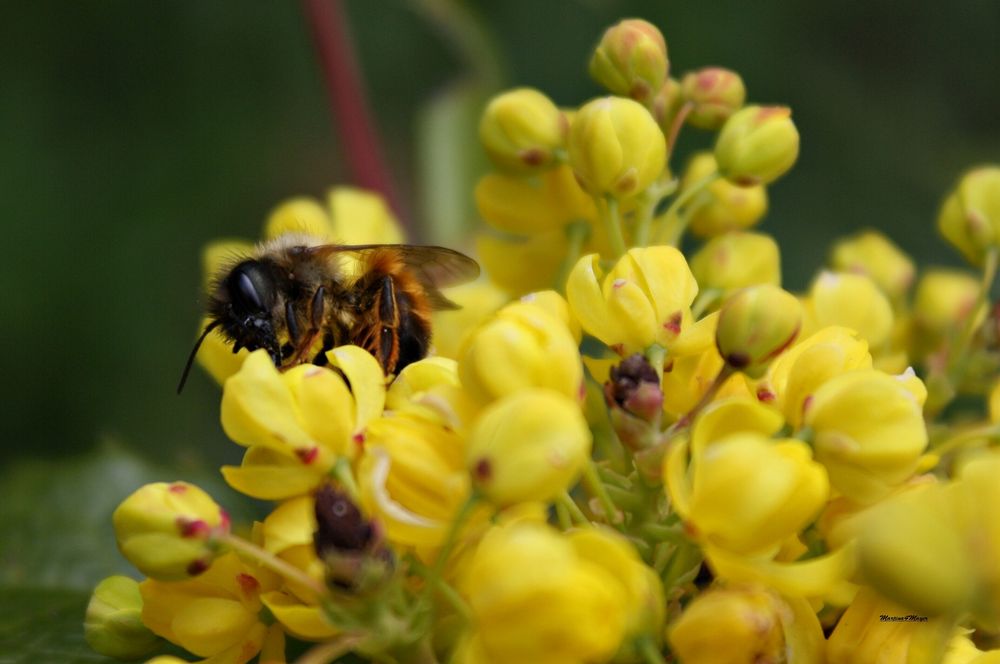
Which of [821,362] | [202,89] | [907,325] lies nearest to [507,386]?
[821,362]

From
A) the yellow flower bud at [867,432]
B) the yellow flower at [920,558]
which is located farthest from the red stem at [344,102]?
the yellow flower at [920,558]

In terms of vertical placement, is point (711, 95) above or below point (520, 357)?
above

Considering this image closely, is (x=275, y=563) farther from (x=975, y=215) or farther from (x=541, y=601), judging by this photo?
(x=975, y=215)

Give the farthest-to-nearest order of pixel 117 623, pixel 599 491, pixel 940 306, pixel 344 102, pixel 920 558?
pixel 344 102 < pixel 940 306 < pixel 117 623 < pixel 599 491 < pixel 920 558

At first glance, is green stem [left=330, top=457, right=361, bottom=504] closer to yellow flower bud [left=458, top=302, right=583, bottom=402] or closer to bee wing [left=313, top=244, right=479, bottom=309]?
yellow flower bud [left=458, top=302, right=583, bottom=402]

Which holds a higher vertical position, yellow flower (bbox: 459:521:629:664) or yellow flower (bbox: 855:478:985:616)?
yellow flower (bbox: 855:478:985:616)

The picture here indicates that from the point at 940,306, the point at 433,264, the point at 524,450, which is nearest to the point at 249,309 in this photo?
the point at 433,264

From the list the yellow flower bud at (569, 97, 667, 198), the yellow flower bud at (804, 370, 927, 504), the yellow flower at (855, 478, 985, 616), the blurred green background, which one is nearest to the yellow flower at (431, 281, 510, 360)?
the yellow flower bud at (569, 97, 667, 198)
